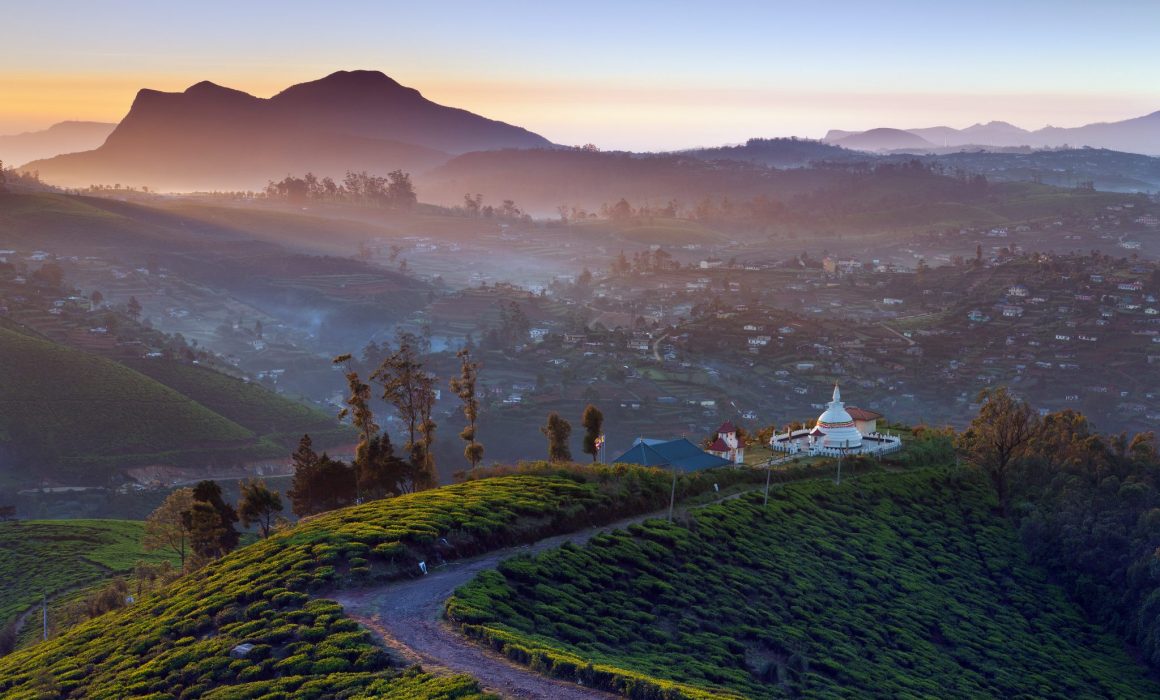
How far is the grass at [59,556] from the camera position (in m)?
45.1

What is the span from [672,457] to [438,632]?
24533 mm

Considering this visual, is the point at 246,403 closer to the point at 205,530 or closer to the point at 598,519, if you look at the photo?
the point at 205,530

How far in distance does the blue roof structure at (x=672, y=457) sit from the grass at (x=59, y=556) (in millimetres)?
22355

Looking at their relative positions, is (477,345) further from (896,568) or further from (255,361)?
(896,568)

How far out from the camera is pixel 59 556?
50.3 meters

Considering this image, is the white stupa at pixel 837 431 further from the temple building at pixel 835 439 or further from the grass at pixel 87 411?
the grass at pixel 87 411

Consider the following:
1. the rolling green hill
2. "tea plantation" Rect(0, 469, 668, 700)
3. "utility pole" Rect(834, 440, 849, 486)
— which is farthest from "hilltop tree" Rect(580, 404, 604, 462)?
the rolling green hill

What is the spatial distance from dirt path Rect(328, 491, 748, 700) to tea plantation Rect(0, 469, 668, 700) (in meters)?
0.55

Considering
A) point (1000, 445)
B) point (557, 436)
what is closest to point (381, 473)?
point (557, 436)

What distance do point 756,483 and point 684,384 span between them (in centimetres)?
6838

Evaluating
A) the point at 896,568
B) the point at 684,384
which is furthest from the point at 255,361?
the point at 896,568

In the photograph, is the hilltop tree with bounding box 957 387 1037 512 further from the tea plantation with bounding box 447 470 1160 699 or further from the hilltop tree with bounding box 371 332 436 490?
the hilltop tree with bounding box 371 332 436 490

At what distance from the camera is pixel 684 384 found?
112688mm

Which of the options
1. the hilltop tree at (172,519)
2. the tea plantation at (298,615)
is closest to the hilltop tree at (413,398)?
the tea plantation at (298,615)
